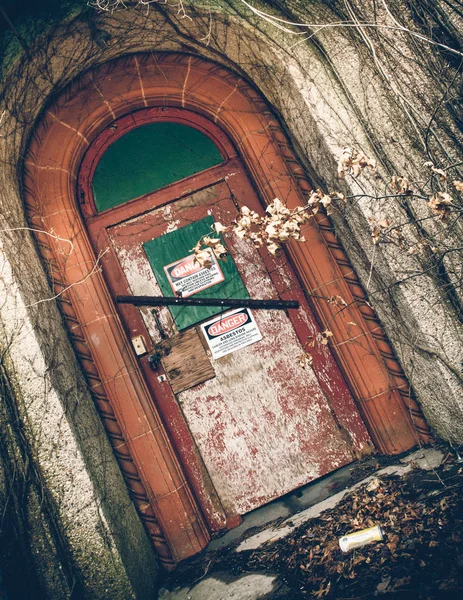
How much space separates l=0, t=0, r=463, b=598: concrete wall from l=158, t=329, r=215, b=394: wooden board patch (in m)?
0.74

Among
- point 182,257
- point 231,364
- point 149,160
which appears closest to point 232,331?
point 231,364

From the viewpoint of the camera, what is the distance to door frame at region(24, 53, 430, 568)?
3273 millimetres

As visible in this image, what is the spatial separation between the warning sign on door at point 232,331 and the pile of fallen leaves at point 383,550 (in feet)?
4.94

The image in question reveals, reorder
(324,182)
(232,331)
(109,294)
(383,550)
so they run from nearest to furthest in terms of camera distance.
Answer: (383,550) < (324,182) < (109,294) < (232,331)

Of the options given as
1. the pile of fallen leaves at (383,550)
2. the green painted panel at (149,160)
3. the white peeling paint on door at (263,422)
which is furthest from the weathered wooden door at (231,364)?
the pile of fallen leaves at (383,550)

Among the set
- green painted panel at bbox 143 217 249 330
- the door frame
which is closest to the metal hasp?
green painted panel at bbox 143 217 249 330

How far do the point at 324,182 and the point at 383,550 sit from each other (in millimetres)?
2708

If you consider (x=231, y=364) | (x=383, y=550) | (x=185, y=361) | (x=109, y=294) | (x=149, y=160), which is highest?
(x=149, y=160)

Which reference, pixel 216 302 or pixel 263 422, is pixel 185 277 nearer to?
pixel 216 302

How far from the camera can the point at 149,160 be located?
11.9ft

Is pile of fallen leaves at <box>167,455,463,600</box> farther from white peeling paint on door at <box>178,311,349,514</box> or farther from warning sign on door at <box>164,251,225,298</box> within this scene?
warning sign on door at <box>164,251,225,298</box>

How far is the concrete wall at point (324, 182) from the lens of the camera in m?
2.79

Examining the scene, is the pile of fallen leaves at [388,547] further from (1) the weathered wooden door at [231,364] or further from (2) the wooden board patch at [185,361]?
(2) the wooden board patch at [185,361]

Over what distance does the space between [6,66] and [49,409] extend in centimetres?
258
